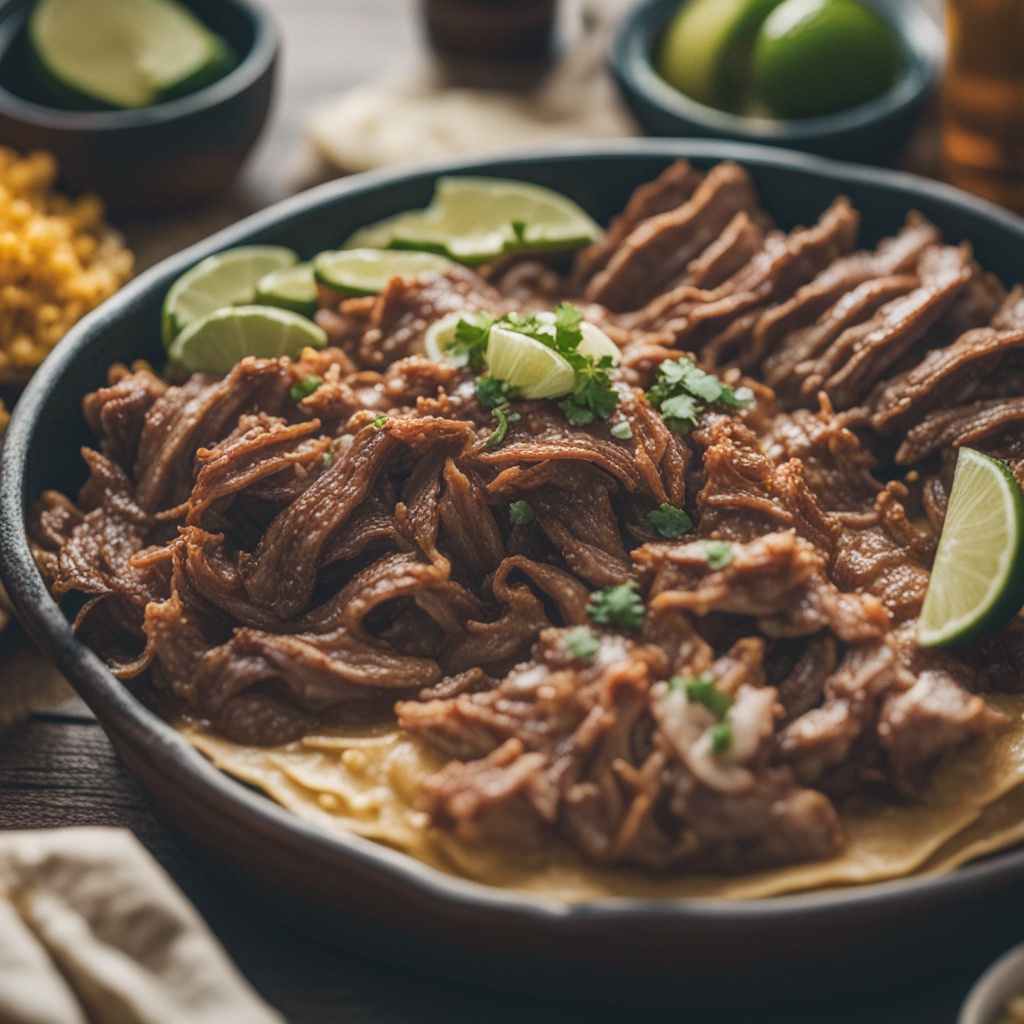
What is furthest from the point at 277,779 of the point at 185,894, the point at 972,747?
the point at 972,747

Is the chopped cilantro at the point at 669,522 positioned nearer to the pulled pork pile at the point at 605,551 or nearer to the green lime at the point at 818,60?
the pulled pork pile at the point at 605,551

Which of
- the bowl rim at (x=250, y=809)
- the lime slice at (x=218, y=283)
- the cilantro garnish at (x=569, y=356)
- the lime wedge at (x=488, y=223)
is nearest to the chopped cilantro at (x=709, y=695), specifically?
the bowl rim at (x=250, y=809)

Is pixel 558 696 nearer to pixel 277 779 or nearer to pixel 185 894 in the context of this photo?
pixel 277 779

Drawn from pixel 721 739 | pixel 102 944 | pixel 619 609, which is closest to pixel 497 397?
pixel 619 609

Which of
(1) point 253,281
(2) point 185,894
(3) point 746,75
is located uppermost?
(3) point 746,75

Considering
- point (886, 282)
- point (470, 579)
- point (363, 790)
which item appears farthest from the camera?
point (886, 282)

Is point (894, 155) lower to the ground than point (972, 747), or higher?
higher

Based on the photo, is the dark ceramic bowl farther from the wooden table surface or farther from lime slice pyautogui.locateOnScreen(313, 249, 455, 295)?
lime slice pyautogui.locateOnScreen(313, 249, 455, 295)
